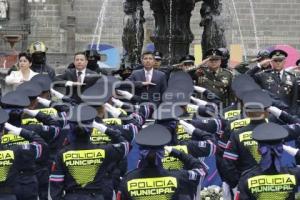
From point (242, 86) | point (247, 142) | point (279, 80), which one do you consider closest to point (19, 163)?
point (247, 142)

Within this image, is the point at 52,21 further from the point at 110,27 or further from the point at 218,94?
the point at 218,94

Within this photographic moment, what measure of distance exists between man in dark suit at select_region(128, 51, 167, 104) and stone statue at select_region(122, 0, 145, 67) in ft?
7.02

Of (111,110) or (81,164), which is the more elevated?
(111,110)

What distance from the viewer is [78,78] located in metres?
9.05

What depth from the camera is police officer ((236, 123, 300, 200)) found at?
17.9ft

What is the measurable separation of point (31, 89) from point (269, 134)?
2.75m

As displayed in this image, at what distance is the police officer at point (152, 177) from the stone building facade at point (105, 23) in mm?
19908

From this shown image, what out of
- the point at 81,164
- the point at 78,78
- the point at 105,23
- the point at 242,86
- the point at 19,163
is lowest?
the point at 105,23

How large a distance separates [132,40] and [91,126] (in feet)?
18.3

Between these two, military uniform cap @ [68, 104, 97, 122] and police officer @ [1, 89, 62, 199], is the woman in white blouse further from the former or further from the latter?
military uniform cap @ [68, 104, 97, 122]

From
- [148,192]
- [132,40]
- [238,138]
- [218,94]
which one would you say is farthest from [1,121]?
[132,40]

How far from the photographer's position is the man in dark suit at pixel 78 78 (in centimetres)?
877

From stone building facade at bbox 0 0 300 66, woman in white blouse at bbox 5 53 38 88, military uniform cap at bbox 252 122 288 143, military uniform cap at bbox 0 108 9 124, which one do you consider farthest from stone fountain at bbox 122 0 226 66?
stone building facade at bbox 0 0 300 66

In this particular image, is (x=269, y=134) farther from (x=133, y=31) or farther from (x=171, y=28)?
(x=133, y=31)
